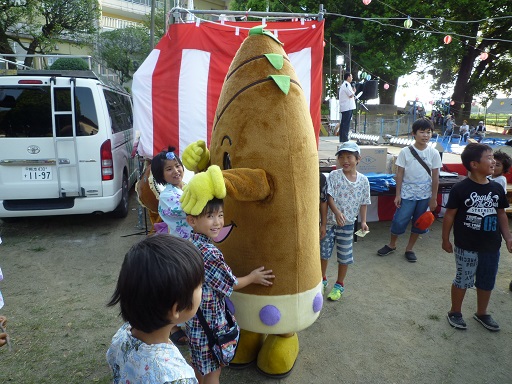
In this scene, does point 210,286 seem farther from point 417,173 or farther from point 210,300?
point 417,173

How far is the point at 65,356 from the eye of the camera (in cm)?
272

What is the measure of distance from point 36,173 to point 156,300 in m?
4.53

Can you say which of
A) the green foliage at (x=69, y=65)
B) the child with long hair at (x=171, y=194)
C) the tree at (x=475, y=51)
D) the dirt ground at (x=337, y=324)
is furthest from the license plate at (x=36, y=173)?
the tree at (x=475, y=51)

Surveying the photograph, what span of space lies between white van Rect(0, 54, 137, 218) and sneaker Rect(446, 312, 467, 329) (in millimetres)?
4243

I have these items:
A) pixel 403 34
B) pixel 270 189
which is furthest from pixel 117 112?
pixel 403 34

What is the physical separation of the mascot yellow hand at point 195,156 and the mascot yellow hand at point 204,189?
637mm

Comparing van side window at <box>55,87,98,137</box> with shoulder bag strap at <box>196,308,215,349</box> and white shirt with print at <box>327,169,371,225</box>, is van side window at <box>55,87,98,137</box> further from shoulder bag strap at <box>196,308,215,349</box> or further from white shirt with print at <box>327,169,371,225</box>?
shoulder bag strap at <box>196,308,215,349</box>

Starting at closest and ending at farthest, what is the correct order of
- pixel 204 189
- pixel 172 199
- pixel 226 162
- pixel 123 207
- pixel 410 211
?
1. pixel 204 189
2. pixel 226 162
3. pixel 172 199
4. pixel 410 211
5. pixel 123 207

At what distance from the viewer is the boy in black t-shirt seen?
115 inches

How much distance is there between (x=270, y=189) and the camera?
2.15 m

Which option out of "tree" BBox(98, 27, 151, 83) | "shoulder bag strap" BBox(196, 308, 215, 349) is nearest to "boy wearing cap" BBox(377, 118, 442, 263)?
"shoulder bag strap" BBox(196, 308, 215, 349)

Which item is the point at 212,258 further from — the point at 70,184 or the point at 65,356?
the point at 70,184

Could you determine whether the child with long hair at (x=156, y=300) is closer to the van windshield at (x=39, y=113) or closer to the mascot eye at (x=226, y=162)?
the mascot eye at (x=226, y=162)

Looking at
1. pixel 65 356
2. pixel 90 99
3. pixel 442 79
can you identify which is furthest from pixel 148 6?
pixel 65 356
